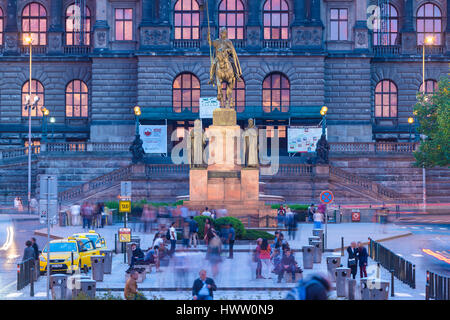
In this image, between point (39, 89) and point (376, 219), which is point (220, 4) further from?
point (376, 219)

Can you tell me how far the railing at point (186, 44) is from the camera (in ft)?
211

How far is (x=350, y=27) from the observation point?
66.0m

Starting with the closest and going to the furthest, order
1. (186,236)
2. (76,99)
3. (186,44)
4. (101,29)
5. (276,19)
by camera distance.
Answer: (186,236) < (186,44) < (101,29) < (276,19) < (76,99)

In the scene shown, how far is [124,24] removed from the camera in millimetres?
66250

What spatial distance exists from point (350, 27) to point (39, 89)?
28210mm

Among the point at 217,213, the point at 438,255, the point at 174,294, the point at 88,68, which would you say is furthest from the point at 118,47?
the point at 174,294

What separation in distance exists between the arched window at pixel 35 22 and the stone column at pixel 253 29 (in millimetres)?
19084

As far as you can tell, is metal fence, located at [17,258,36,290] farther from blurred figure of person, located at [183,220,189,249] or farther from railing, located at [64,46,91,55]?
railing, located at [64,46,91,55]

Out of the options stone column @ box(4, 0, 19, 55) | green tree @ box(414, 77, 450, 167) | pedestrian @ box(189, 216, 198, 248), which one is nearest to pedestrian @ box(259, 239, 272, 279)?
pedestrian @ box(189, 216, 198, 248)

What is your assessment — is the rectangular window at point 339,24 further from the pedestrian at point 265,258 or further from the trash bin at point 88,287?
the trash bin at point 88,287

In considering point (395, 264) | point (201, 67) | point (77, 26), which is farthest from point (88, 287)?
point (77, 26)

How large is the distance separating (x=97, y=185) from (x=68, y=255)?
25.5 metres

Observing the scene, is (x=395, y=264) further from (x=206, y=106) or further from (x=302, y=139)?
(x=206, y=106)

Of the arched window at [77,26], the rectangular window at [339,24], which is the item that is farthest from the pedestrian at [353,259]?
the arched window at [77,26]
